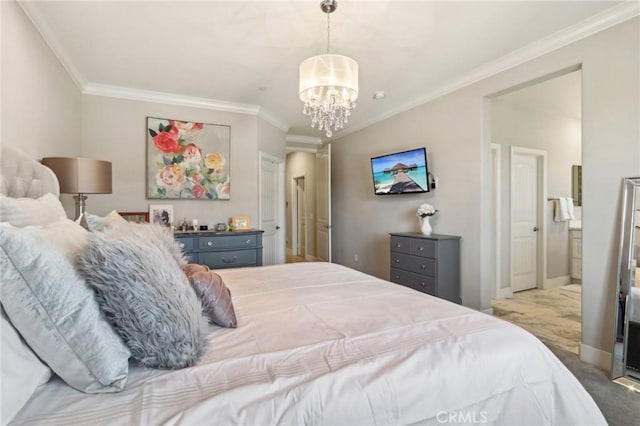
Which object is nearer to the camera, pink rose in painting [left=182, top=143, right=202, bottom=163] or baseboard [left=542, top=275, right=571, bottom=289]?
pink rose in painting [left=182, top=143, right=202, bottom=163]

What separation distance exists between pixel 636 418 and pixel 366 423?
6.55 ft

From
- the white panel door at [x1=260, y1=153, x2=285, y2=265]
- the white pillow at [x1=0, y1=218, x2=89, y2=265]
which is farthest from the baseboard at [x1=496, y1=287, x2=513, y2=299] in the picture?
the white pillow at [x1=0, y1=218, x2=89, y2=265]

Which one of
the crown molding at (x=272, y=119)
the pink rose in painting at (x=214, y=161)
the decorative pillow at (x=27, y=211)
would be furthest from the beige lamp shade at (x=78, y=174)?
the crown molding at (x=272, y=119)

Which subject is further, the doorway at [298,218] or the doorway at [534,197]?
the doorway at [298,218]

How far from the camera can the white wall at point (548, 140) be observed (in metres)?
4.13

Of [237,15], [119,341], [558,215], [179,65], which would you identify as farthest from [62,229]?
[558,215]

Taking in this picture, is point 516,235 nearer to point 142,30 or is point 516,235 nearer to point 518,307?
point 518,307

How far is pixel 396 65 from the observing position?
308 cm

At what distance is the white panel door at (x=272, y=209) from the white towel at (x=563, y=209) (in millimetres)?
4207

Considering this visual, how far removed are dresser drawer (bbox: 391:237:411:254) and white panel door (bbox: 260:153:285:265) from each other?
195cm

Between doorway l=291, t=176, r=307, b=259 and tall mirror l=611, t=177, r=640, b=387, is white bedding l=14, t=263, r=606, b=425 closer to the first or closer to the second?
tall mirror l=611, t=177, r=640, b=387

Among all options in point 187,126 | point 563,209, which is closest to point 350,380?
point 187,126

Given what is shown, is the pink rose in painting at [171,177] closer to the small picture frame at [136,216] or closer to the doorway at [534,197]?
the small picture frame at [136,216]

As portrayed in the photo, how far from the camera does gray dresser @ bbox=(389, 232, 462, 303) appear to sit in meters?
3.38
